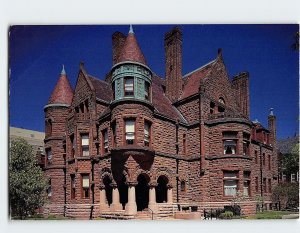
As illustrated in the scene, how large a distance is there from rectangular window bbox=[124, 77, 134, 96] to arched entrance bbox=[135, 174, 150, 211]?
2.90 meters

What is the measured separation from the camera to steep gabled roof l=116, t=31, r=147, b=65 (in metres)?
12.2

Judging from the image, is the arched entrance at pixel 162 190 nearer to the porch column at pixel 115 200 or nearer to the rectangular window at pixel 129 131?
the porch column at pixel 115 200

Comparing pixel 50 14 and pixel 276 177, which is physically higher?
pixel 50 14

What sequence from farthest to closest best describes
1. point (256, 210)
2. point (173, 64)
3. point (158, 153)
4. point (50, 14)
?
point (173, 64)
point (158, 153)
point (256, 210)
point (50, 14)

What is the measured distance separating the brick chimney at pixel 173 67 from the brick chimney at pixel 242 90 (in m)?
2.06

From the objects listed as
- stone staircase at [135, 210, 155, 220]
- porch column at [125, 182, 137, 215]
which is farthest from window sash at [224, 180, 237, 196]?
porch column at [125, 182, 137, 215]

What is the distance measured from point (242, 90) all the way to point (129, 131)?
456cm

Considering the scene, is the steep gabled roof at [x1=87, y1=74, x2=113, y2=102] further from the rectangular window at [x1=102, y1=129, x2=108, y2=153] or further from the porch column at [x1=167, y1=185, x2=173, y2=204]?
the porch column at [x1=167, y1=185, x2=173, y2=204]

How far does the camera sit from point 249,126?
561 inches

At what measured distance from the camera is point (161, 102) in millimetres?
14320

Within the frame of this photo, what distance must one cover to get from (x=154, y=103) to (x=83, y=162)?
3317 mm

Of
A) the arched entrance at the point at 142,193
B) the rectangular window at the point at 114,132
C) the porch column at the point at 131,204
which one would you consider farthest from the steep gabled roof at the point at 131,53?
the porch column at the point at 131,204
